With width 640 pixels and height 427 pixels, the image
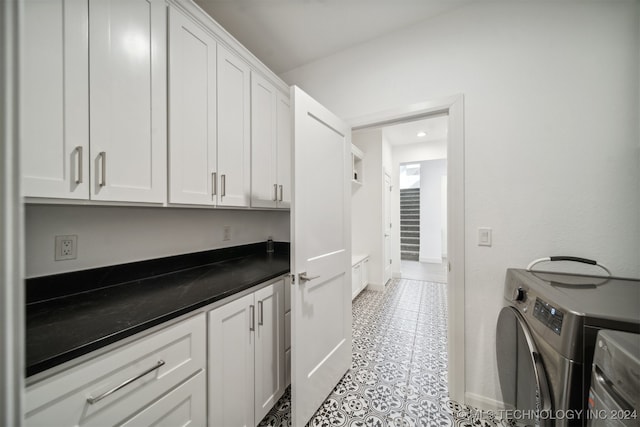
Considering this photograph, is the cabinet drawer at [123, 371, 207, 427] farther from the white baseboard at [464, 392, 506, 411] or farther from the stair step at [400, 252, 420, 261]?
the stair step at [400, 252, 420, 261]

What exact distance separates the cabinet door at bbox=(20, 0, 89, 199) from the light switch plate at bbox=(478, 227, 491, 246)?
6.75 ft

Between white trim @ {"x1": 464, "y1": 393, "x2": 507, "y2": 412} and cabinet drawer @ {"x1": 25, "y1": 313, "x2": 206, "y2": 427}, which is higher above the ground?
cabinet drawer @ {"x1": 25, "y1": 313, "x2": 206, "y2": 427}

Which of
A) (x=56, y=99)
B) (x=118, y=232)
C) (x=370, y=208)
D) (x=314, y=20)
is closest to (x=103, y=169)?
(x=56, y=99)

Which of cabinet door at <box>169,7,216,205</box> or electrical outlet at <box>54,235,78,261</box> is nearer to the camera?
electrical outlet at <box>54,235,78,261</box>

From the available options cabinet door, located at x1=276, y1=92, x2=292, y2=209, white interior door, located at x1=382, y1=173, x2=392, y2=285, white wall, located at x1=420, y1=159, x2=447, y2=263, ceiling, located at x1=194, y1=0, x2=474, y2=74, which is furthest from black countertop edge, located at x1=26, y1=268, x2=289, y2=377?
white wall, located at x1=420, y1=159, x2=447, y2=263

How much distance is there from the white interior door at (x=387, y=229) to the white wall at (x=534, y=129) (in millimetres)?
2216

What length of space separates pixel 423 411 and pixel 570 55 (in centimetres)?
227

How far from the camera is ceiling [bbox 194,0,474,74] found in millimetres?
1522

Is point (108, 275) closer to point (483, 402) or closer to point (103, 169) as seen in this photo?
point (103, 169)

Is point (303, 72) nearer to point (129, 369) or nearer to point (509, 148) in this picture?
point (509, 148)

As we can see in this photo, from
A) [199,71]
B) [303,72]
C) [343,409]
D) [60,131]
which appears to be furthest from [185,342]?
[303,72]

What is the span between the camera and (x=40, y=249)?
1.00m

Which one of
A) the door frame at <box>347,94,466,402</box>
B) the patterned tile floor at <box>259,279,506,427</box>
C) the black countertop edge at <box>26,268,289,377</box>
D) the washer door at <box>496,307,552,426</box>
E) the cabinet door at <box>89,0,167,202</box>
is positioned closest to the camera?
the black countertop edge at <box>26,268,289,377</box>

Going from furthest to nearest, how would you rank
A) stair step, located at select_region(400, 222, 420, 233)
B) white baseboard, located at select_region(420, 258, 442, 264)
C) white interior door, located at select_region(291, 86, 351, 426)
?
stair step, located at select_region(400, 222, 420, 233) → white baseboard, located at select_region(420, 258, 442, 264) → white interior door, located at select_region(291, 86, 351, 426)
